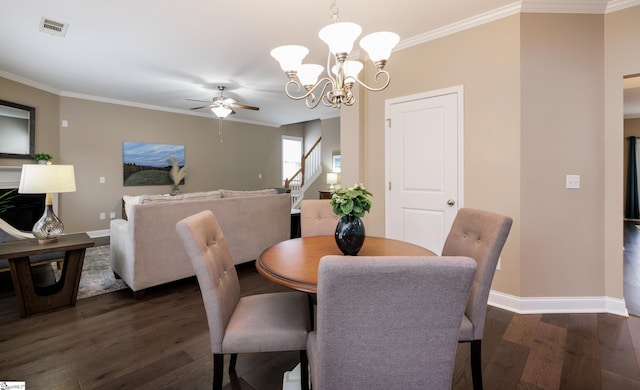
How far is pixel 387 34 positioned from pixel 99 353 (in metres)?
2.68

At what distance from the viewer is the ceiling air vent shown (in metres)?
2.78

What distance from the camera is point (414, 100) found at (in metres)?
3.06

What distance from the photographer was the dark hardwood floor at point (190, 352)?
66.5 inches

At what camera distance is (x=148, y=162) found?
6.06 m

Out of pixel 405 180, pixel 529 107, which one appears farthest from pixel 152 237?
pixel 529 107

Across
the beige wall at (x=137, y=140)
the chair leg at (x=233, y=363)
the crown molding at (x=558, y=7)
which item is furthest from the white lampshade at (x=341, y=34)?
the beige wall at (x=137, y=140)

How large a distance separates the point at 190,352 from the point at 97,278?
2051 millimetres

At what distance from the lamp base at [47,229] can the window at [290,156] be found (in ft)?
20.4

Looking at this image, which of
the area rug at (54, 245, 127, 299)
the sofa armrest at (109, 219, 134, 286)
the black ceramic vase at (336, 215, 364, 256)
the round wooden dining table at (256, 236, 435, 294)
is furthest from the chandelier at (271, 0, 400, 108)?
the area rug at (54, 245, 127, 299)

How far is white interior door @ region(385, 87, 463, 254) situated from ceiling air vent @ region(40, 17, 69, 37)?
3274 mm

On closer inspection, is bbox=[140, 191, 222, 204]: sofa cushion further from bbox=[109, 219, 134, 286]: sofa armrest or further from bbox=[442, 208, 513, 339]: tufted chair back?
bbox=[442, 208, 513, 339]: tufted chair back

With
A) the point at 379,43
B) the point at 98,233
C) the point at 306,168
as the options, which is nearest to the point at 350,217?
the point at 379,43

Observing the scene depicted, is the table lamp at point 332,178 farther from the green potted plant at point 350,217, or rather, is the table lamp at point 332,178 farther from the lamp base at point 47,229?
the green potted plant at point 350,217

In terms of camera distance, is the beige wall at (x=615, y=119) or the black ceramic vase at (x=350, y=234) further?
the beige wall at (x=615, y=119)
